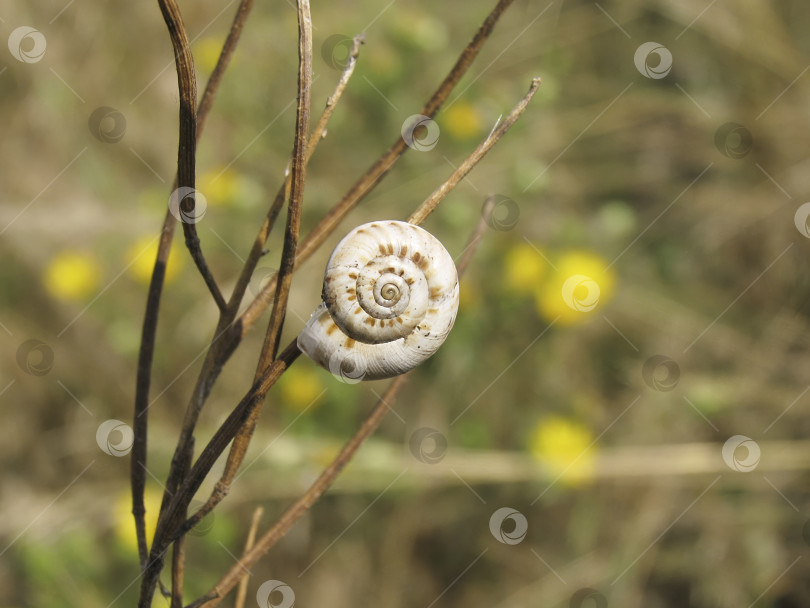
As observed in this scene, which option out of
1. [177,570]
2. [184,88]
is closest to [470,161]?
[184,88]

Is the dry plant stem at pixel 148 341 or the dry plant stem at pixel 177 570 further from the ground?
the dry plant stem at pixel 148 341

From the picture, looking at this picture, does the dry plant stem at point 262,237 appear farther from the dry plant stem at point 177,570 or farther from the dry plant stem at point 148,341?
the dry plant stem at point 177,570

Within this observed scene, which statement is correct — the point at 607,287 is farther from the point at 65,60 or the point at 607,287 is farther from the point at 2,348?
the point at 65,60

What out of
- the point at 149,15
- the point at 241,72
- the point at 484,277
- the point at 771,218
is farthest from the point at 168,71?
the point at 771,218

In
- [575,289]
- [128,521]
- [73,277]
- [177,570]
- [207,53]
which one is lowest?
[128,521]

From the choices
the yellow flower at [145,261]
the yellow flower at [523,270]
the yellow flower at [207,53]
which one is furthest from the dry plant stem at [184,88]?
the yellow flower at [207,53]

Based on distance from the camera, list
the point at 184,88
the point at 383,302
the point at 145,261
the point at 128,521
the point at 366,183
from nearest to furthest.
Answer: the point at 184,88 → the point at 383,302 → the point at 366,183 → the point at 128,521 → the point at 145,261

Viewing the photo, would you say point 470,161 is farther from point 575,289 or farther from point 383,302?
point 575,289
